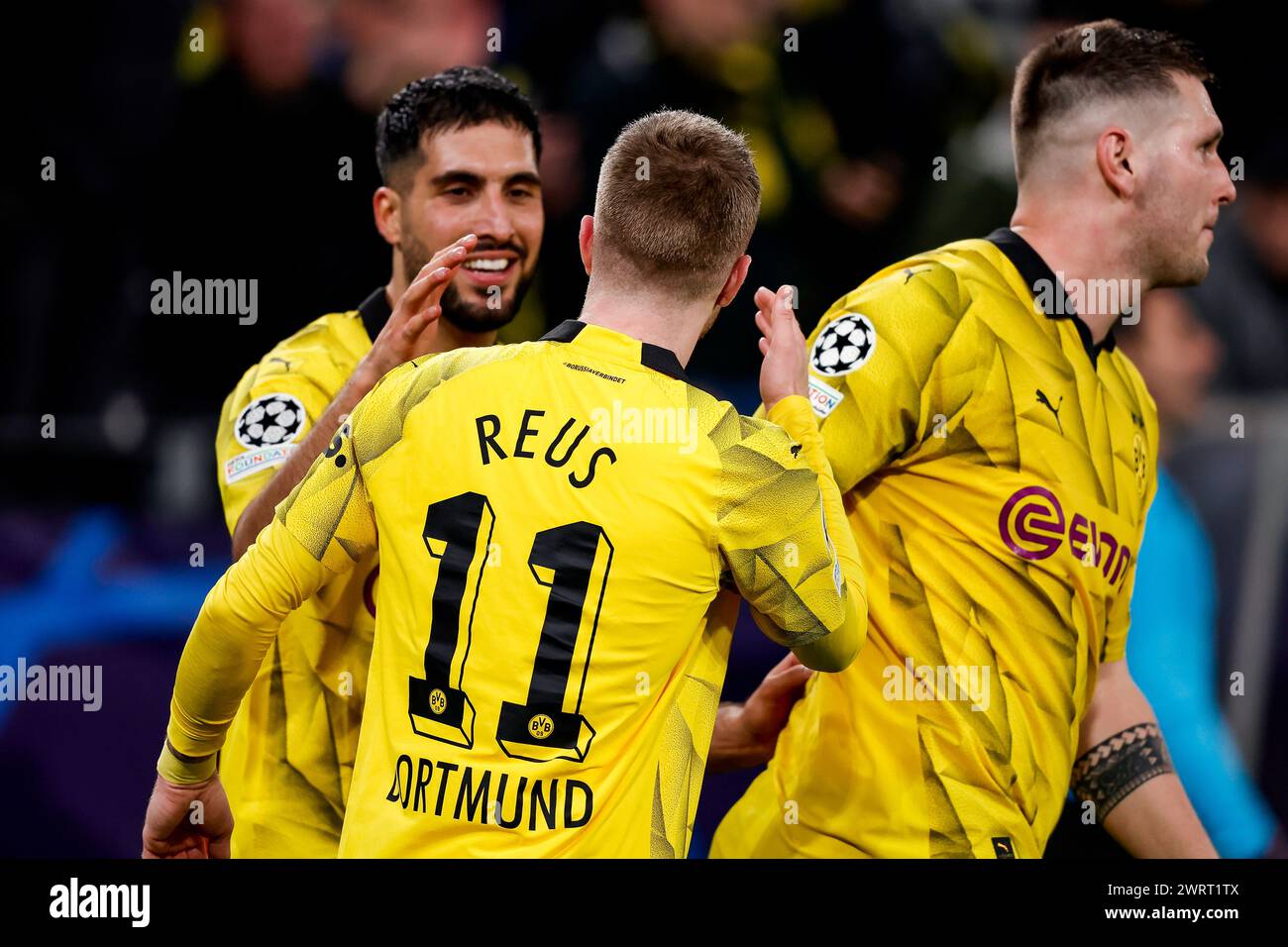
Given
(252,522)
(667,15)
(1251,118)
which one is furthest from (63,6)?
(1251,118)

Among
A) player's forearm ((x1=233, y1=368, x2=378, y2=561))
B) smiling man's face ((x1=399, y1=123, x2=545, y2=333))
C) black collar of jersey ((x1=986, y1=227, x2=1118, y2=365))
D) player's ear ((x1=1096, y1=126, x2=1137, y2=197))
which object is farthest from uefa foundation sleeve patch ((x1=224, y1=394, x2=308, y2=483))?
player's ear ((x1=1096, y1=126, x2=1137, y2=197))

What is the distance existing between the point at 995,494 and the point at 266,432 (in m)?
1.61

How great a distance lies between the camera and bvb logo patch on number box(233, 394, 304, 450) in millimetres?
3842

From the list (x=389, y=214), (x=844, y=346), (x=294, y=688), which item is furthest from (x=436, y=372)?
(x=389, y=214)

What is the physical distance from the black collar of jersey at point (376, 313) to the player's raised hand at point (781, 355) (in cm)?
112

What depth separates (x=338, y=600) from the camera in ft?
12.4

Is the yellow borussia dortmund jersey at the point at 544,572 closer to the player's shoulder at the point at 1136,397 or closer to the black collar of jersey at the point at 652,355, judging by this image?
the black collar of jersey at the point at 652,355

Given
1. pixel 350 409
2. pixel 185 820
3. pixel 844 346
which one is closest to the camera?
pixel 185 820

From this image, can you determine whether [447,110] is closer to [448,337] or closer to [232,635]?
[448,337]

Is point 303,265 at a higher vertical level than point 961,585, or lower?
higher

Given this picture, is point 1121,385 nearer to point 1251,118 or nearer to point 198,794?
point 198,794

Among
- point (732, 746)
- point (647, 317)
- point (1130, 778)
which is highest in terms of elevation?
point (647, 317)

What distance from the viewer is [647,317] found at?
3164 mm

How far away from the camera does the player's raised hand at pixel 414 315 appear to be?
341 centimetres
